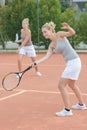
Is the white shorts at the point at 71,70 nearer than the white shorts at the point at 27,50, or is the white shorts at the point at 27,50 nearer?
the white shorts at the point at 71,70

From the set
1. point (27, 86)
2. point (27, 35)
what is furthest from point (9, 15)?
point (27, 86)

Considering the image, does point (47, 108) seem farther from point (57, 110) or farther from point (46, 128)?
point (46, 128)

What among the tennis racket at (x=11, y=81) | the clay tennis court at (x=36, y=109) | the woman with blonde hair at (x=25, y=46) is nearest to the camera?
the clay tennis court at (x=36, y=109)

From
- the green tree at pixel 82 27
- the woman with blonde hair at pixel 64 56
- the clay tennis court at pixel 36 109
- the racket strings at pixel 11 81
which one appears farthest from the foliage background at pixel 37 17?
the woman with blonde hair at pixel 64 56

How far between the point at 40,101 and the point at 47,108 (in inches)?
26.8

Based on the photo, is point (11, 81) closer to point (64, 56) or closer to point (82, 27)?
point (64, 56)

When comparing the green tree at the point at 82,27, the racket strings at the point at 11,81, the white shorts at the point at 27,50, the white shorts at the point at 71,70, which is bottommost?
the green tree at the point at 82,27

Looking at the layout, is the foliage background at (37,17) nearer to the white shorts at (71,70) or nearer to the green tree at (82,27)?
the green tree at (82,27)

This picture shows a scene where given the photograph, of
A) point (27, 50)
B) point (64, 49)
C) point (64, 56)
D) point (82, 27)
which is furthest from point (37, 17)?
point (64, 49)

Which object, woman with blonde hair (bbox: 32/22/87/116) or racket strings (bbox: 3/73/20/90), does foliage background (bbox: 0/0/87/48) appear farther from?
woman with blonde hair (bbox: 32/22/87/116)

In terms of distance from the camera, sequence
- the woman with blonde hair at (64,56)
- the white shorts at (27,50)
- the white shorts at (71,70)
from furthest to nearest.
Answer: the white shorts at (27,50), the white shorts at (71,70), the woman with blonde hair at (64,56)

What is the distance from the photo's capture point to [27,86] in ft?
33.0

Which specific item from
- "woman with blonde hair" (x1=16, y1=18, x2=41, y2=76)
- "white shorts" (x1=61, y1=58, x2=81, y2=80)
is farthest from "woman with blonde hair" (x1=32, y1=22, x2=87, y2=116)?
"woman with blonde hair" (x1=16, y1=18, x2=41, y2=76)

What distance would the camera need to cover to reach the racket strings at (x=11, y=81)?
6932mm
